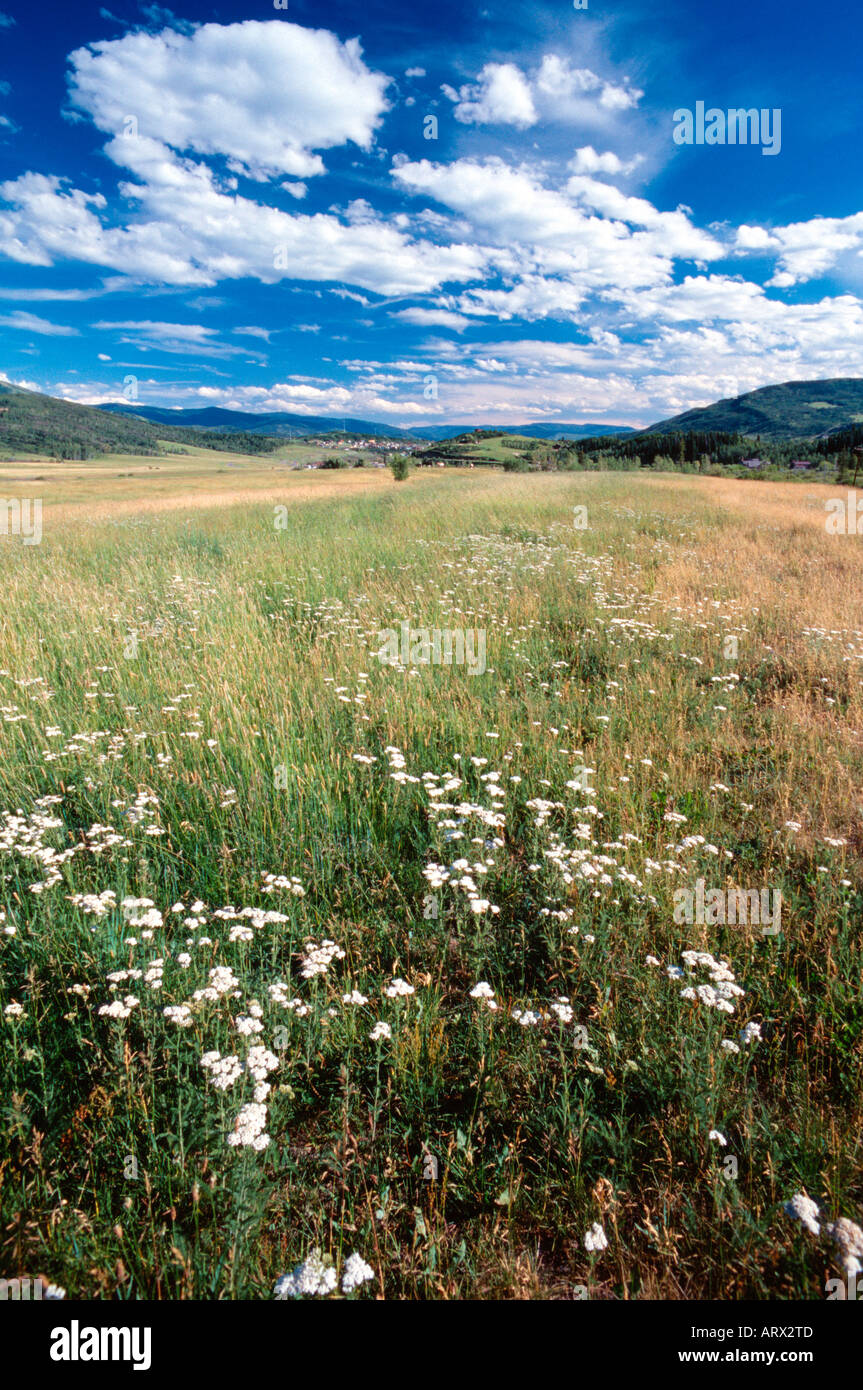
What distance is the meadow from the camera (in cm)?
188

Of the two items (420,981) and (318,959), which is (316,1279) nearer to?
(318,959)

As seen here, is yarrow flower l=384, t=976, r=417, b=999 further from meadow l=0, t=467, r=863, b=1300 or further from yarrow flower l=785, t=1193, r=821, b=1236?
yarrow flower l=785, t=1193, r=821, b=1236

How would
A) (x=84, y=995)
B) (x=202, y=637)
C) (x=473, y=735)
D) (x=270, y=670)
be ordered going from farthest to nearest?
(x=202, y=637)
(x=270, y=670)
(x=473, y=735)
(x=84, y=995)

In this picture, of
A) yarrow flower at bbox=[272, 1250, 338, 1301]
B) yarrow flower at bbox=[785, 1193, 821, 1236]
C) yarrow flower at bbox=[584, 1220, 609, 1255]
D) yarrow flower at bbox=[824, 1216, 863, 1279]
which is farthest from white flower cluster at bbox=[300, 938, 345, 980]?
yarrow flower at bbox=[824, 1216, 863, 1279]

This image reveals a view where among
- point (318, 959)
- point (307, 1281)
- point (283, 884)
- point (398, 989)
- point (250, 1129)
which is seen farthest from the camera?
point (283, 884)

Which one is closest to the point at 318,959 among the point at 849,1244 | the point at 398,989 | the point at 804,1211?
the point at 398,989

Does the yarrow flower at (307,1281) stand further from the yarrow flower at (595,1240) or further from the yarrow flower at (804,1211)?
the yarrow flower at (804,1211)

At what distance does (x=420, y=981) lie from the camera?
9.12 feet

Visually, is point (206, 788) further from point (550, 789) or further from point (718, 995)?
point (718, 995)

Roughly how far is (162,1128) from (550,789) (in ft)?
10.1

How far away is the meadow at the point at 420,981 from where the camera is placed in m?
1.88

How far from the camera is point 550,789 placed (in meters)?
4.40

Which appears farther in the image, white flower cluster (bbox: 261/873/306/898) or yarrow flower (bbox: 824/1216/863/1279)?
white flower cluster (bbox: 261/873/306/898)
